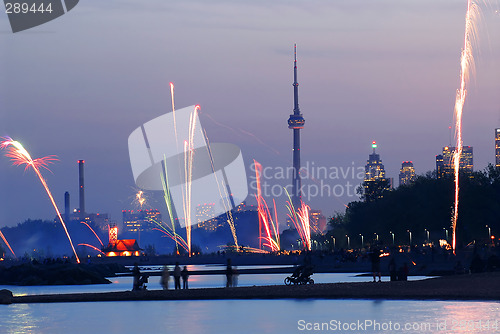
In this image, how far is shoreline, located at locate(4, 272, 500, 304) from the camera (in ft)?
123

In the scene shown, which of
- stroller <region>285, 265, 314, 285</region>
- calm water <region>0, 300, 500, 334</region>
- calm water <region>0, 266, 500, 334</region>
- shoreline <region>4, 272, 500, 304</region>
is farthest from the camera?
stroller <region>285, 265, 314, 285</region>

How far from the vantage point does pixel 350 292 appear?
39875mm

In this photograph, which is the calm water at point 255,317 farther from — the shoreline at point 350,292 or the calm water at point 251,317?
the shoreline at point 350,292

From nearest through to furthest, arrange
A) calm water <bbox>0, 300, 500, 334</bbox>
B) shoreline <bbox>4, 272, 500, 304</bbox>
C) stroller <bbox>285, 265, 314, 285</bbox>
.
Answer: calm water <bbox>0, 300, 500, 334</bbox> < shoreline <bbox>4, 272, 500, 304</bbox> < stroller <bbox>285, 265, 314, 285</bbox>

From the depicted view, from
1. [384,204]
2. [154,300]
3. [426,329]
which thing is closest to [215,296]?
[154,300]

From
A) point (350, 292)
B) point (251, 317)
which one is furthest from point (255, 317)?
point (350, 292)

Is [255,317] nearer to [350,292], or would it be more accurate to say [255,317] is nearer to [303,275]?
[350,292]

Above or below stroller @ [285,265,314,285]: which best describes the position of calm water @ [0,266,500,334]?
below

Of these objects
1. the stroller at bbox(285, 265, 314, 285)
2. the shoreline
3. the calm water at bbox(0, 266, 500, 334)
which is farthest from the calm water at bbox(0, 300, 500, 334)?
the stroller at bbox(285, 265, 314, 285)

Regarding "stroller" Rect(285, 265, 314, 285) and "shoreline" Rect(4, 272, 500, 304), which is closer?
"shoreline" Rect(4, 272, 500, 304)

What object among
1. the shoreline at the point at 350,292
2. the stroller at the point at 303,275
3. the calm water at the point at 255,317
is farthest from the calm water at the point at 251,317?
the stroller at the point at 303,275

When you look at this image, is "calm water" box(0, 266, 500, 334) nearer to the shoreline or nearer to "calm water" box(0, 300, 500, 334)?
"calm water" box(0, 300, 500, 334)

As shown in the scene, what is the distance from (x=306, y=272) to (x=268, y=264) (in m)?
87.1

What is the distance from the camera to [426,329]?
25.9m
